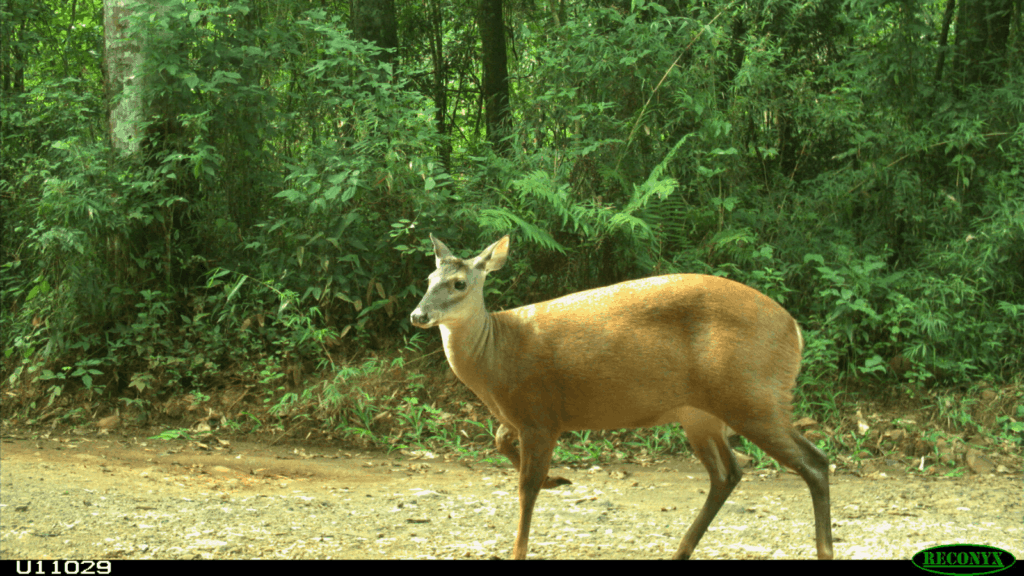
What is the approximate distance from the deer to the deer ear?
0.02 meters

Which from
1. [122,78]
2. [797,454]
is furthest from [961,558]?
[122,78]

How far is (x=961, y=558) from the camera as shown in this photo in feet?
13.4

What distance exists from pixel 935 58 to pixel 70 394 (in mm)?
8689

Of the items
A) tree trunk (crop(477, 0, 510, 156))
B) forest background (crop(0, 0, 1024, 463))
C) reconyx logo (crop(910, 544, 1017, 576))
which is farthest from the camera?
tree trunk (crop(477, 0, 510, 156))

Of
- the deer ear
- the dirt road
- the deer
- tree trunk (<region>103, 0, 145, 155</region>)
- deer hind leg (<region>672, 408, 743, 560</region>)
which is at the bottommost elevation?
the dirt road

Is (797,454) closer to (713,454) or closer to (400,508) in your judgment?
(713,454)

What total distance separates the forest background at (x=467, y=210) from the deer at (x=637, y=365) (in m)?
2.78

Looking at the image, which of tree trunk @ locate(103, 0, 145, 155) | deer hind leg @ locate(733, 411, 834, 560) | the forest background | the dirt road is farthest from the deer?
tree trunk @ locate(103, 0, 145, 155)

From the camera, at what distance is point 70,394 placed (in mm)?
7363

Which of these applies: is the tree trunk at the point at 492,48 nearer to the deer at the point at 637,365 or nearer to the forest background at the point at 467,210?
the forest background at the point at 467,210

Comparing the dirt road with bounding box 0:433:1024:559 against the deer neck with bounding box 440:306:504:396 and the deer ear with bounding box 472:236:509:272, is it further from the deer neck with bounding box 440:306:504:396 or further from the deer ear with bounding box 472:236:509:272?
the deer ear with bounding box 472:236:509:272

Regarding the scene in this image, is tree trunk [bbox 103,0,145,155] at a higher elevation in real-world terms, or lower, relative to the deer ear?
higher

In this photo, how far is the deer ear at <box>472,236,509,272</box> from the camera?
426 centimetres

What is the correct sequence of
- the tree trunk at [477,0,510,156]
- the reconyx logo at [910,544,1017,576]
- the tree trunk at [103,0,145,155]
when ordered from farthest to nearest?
the tree trunk at [477,0,510,156], the tree trunk at [103,0,145,155], the reconyx logo at [910,544,1017,576]
